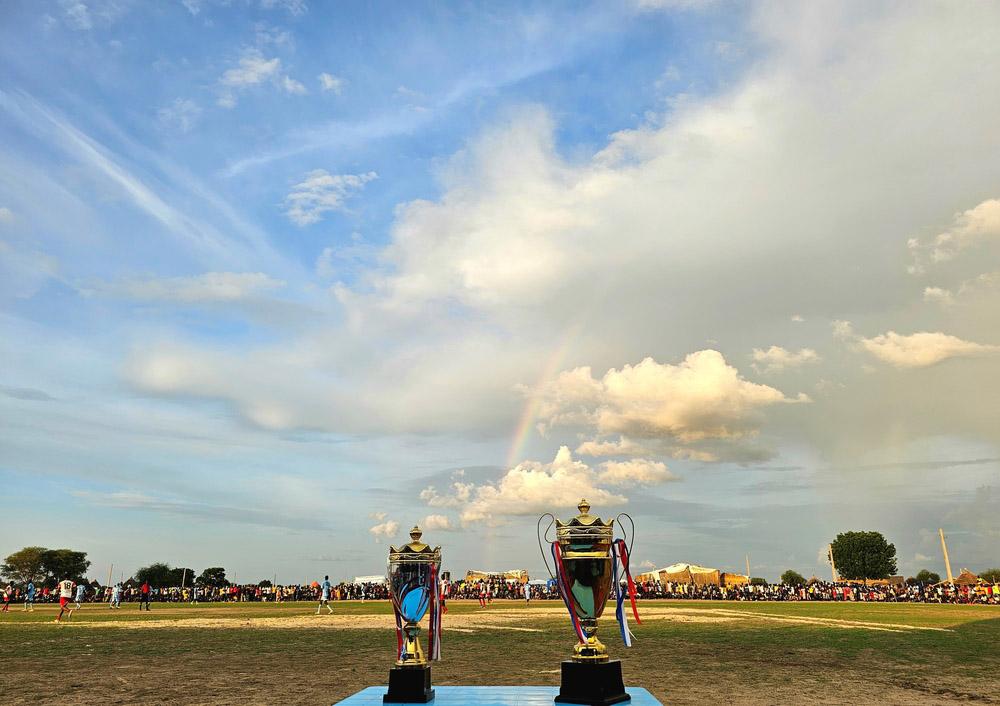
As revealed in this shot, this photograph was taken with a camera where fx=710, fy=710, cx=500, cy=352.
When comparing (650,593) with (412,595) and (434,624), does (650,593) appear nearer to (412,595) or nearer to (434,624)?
(434,624)

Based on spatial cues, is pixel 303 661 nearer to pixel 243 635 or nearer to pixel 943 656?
pixel 243 635

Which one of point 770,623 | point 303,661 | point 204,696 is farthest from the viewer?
point 770,623

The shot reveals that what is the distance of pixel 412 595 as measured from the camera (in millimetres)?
5684

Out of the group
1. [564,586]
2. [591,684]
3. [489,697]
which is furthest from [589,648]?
[489,697]

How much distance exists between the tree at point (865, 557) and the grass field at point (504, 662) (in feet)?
253

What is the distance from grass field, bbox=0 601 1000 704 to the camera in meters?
10.1

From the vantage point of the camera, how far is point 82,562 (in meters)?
88.1

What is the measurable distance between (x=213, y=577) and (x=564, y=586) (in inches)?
4406

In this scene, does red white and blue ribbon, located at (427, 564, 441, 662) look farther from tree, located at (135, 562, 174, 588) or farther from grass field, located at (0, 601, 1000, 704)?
tree, located at (135, 562, 174, 588)

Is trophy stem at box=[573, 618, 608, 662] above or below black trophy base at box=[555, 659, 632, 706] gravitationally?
above

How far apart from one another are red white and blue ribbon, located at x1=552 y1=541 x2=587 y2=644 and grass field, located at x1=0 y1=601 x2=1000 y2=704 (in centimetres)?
475

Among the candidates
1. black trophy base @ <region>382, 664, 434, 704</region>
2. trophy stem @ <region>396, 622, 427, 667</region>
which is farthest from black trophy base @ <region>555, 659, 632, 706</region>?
trophy stem @ <region>396, 622, 427, 667</region>

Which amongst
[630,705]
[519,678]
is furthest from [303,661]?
[630,705]

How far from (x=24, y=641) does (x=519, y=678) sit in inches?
595
